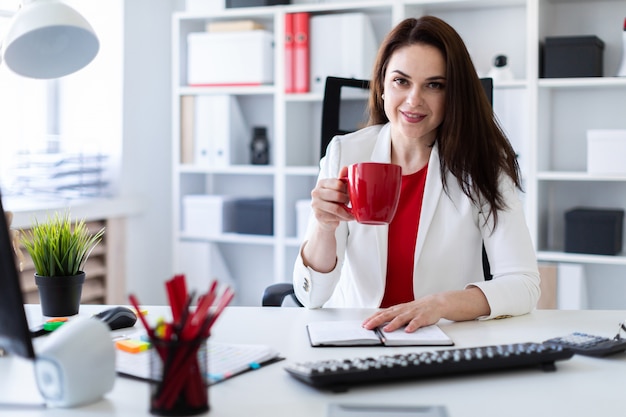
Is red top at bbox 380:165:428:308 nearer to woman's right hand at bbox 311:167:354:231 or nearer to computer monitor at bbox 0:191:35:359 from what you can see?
woman's right hand at bbox 311:167:354:231

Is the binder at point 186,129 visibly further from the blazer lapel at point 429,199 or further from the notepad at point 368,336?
the notepad at point 368,336

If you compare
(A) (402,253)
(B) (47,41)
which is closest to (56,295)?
(B) (47,41)

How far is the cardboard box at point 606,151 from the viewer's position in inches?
115

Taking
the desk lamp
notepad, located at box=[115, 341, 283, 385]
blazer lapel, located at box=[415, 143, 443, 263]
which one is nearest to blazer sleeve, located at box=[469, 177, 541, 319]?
blazer lapel, located at box=[415, 143, 443, 263]

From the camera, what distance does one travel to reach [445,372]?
1073mm

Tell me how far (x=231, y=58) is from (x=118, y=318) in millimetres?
2328

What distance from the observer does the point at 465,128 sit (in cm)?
179

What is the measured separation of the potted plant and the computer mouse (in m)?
0.14

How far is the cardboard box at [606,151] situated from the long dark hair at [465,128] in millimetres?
1282

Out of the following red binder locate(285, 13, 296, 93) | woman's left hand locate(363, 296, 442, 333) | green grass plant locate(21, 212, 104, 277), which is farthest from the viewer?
red binder locate(285, 13, 296, 93)

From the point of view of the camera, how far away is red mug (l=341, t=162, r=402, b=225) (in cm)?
130

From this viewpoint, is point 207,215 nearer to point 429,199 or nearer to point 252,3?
point 252,3

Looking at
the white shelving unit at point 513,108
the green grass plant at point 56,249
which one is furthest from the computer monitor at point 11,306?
the white shelving unit at point 513,108

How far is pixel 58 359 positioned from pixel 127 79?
2813 mm
